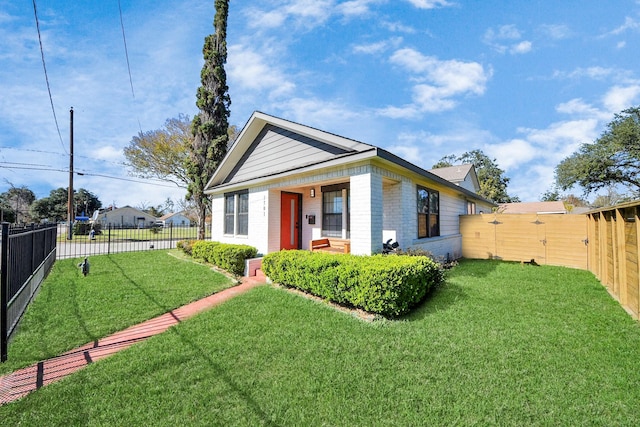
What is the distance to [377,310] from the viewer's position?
453 centimetres

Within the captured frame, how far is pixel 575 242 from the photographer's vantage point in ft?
30.9

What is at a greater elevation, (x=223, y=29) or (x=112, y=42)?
(x=223, y=29)

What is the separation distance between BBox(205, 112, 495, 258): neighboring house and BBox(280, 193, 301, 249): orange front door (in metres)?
0.03

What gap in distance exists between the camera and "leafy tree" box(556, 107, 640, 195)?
21250 mm

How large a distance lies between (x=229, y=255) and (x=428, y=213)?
6694mm

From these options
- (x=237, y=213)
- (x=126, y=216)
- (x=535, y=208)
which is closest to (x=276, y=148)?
(x=237, y=213)

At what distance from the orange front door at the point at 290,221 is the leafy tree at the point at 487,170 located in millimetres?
34934

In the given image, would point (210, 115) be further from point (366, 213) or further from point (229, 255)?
point (366, 213)

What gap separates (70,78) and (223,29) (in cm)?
816

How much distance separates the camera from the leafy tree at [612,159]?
21.2m

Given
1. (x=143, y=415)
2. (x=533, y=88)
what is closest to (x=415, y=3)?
(x=533, y=88)

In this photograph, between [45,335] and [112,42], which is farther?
[112,42]

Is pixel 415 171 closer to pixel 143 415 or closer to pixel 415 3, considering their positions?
pixel 415 3

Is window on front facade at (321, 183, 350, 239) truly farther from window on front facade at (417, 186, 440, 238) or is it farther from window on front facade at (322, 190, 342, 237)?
window on front facade at (417, 186, 440, 238)
